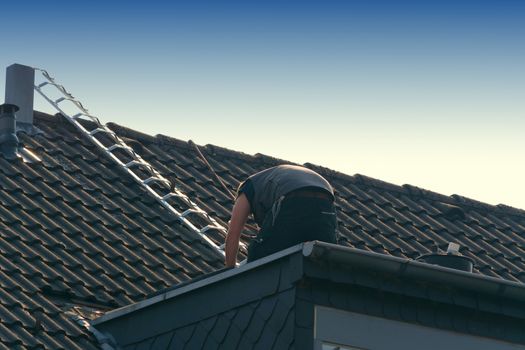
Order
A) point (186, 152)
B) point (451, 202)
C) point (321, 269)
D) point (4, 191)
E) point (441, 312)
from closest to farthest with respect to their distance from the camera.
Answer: point (321, 269)
point (441, 312)
point (4, 191)
point (186, 152)
point (451, 202)

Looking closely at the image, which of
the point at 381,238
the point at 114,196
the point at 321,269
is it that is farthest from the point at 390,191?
the point at 321,269

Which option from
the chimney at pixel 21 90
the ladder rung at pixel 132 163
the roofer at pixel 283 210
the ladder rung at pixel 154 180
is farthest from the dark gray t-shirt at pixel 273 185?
the chimney at pixel 21 90

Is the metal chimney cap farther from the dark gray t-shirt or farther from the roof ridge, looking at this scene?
the roof ridge

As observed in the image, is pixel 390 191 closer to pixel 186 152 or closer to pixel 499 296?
pixel 186 152

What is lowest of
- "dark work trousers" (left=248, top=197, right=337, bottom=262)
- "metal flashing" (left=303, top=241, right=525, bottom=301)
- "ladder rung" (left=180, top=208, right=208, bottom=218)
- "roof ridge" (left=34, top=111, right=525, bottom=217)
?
"metal flashing" (left=303, top=241, right=525, bottom=301)

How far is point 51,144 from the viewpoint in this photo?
42.7ft

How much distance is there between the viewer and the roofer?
32.4 ft

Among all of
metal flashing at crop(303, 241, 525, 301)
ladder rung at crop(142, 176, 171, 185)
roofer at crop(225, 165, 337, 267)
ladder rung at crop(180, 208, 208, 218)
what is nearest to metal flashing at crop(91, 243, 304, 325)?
metal flashing at crop(303, 241, 525, 301)

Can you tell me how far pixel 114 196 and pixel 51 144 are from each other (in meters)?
1.12

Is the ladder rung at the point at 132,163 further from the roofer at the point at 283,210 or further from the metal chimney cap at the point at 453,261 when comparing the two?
the metal chimney cap at the point at 453,261

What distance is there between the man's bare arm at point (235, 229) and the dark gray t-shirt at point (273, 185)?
6 cm

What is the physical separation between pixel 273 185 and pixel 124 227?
210cm

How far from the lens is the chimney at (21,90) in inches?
523

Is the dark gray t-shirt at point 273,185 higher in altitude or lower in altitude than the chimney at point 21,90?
lower
